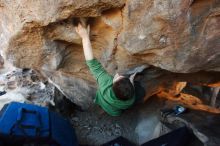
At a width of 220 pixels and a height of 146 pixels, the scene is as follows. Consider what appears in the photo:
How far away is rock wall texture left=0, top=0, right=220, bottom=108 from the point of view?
8.88 ft

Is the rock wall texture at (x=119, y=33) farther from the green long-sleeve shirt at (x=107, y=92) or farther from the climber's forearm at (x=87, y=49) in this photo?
the green long-sleeve shirt at (x=107, y=92)

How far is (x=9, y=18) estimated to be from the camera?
313cm

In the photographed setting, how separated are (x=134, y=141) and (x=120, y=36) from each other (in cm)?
181

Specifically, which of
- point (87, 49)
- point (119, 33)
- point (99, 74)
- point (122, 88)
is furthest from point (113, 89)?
Answer: point (119, 33)

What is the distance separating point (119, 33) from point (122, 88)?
0.68 metres

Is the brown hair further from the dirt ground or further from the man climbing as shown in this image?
the dirt ground

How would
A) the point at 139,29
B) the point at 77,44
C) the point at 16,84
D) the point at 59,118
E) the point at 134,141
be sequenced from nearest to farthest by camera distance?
the point at 139,29 < the point at 77,44 < the point at 59,118 < the point at 134,141 < the point at 16,84

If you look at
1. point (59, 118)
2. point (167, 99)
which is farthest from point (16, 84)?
point (167, 99)

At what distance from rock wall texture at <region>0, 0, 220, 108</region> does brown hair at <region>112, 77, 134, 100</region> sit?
485 millimetres

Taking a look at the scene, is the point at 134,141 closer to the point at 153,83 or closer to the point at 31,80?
the point at 153,83

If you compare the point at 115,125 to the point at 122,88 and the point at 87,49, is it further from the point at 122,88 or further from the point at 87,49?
the point at 122,88

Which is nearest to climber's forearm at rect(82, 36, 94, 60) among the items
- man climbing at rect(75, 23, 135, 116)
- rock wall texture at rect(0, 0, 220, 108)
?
man climbing at rect(75, 23, 135, 116)

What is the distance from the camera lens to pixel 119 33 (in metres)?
3.15

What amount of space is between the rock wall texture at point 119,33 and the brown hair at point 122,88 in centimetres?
49
